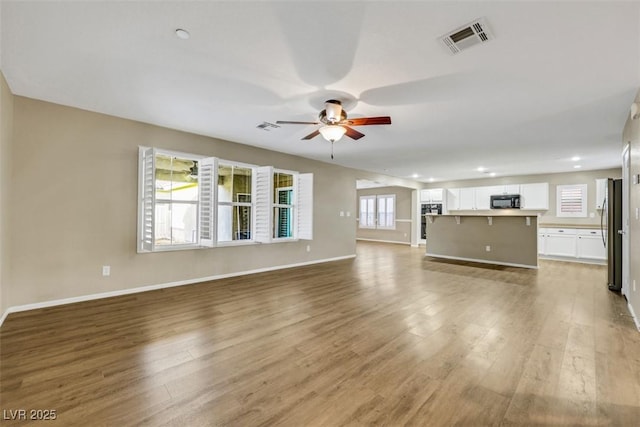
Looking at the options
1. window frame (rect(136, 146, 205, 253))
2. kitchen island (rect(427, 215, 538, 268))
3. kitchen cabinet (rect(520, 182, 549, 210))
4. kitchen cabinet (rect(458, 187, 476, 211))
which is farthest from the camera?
kitchen cabinet (rect(458, 187, 476, 211))

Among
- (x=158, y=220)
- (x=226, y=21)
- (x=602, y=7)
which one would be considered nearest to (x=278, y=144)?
(x=158, y=220)

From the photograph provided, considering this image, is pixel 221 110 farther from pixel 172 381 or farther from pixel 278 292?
pixel 172 381

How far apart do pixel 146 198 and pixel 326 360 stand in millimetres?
3398

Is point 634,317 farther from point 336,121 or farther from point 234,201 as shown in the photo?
point 234,201

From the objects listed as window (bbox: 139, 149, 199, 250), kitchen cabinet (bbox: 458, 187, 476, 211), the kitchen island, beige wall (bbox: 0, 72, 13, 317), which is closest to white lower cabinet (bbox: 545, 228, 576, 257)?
the kitchen island

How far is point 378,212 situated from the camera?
1180 centimetres

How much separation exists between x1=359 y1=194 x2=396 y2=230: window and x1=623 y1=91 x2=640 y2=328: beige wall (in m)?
7.80

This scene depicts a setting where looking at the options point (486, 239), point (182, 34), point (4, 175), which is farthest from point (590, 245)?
point (4, 175)

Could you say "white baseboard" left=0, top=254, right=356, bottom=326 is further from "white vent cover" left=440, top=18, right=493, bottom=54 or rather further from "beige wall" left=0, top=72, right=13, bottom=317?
"white vent cover" left=440, top=18, right=493, bottom=54

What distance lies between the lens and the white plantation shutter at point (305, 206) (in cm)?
584

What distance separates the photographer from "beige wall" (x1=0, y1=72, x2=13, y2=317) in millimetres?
2867

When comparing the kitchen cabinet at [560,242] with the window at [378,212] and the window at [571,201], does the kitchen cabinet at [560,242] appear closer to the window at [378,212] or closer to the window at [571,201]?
the window at [571,201]

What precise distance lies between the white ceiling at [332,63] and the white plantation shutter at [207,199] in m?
0.62

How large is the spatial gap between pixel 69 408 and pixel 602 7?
408 cm
